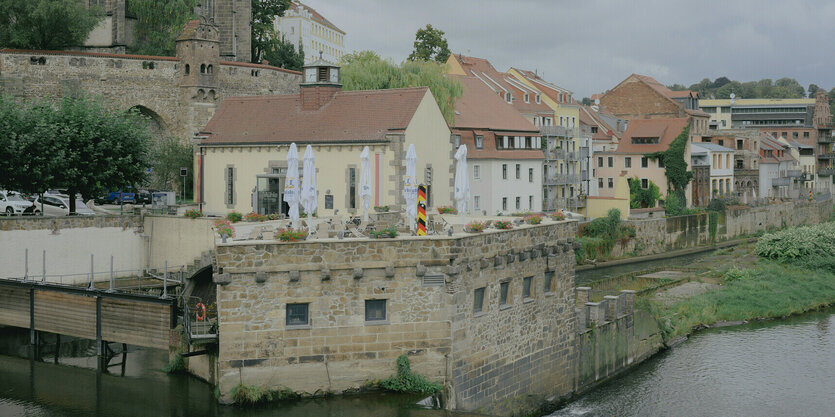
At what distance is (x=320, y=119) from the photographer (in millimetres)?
40719

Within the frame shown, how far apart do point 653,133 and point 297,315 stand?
67.5 m

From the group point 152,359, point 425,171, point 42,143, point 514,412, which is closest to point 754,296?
point 425,171

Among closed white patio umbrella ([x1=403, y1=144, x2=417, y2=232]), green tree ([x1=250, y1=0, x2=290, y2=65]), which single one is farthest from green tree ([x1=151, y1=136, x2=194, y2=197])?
closed white patio umbrella ([x1=403, y1=144, x2=417, y2=232])

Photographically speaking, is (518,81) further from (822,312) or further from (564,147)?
(822,312)

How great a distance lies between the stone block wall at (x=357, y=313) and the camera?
20.6m

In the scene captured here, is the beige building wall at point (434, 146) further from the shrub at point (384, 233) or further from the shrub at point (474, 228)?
the shrub at point (384, 233)

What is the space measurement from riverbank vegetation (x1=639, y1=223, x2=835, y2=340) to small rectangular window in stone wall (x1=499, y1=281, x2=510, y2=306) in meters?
14.7

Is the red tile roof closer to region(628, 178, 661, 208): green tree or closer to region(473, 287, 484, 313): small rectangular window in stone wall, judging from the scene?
region(628, 178, 661, 208): green tree

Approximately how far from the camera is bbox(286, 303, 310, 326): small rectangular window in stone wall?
21.0 meters

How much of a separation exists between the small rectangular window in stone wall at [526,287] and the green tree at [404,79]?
98.1ft

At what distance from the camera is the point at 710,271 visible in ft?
184

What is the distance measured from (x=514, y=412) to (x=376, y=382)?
16.1 feet

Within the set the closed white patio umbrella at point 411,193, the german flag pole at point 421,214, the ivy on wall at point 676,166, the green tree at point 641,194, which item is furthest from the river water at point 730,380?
the ivy on wall at point 676,166

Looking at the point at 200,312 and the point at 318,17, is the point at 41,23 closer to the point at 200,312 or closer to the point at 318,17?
the point at 200,312
